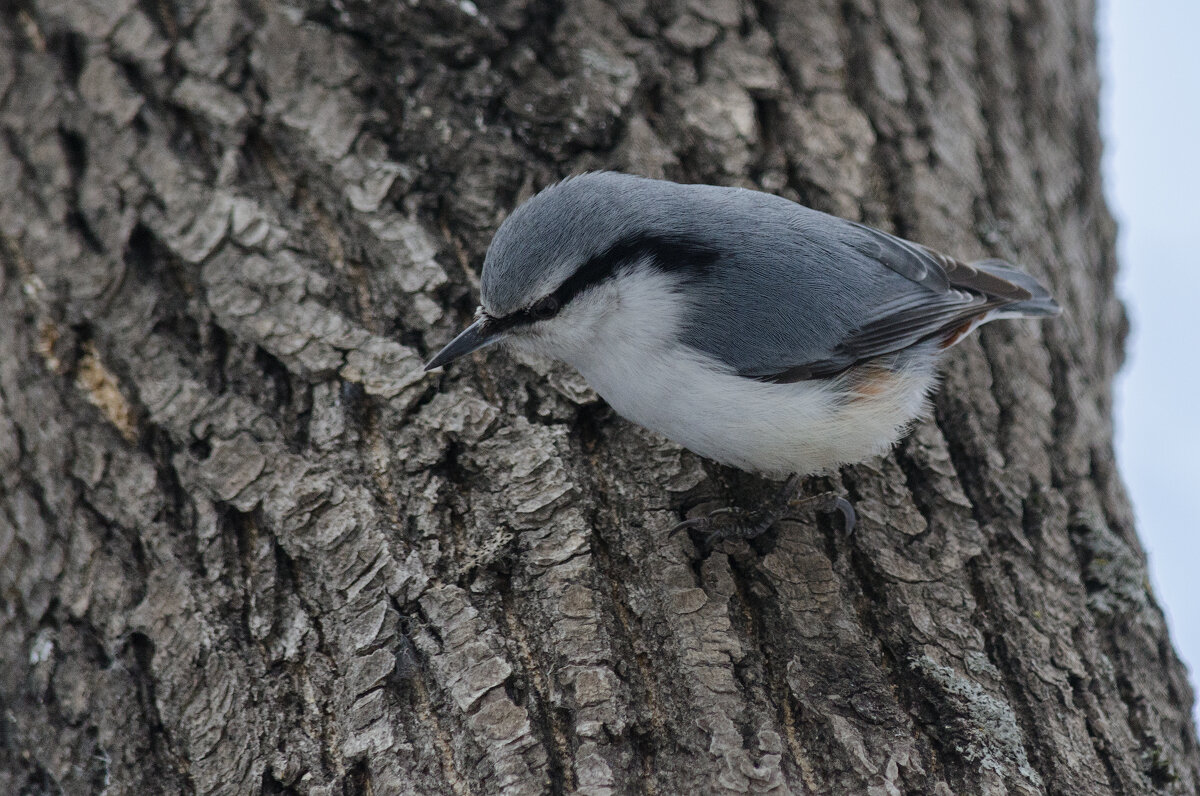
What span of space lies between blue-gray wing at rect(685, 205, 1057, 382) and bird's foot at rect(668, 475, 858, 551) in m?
0.28

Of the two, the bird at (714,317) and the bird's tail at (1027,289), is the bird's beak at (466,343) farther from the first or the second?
the bird's tail at (1027,289)

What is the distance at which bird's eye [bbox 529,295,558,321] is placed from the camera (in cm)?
235

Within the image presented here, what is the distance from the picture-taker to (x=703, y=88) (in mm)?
2908

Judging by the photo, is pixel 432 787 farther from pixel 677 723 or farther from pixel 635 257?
pixel 635 257

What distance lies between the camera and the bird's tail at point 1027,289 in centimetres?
269

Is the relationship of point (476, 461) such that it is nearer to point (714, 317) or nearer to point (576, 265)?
point (576, 265)

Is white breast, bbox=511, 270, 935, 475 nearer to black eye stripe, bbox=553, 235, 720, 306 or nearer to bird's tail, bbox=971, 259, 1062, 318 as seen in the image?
black eye stripe, bbox=553, 235, 720, 306

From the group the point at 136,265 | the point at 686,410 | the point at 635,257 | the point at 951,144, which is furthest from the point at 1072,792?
the point at 136,265

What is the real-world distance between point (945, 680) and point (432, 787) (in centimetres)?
97

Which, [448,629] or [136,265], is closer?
[448,629]

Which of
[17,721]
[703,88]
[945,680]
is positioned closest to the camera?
[945,680]

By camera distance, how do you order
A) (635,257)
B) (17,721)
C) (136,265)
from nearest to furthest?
(17,721) < (635,257) < (136,265)

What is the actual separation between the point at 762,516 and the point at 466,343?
763 millimetres

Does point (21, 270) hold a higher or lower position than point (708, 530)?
higher
